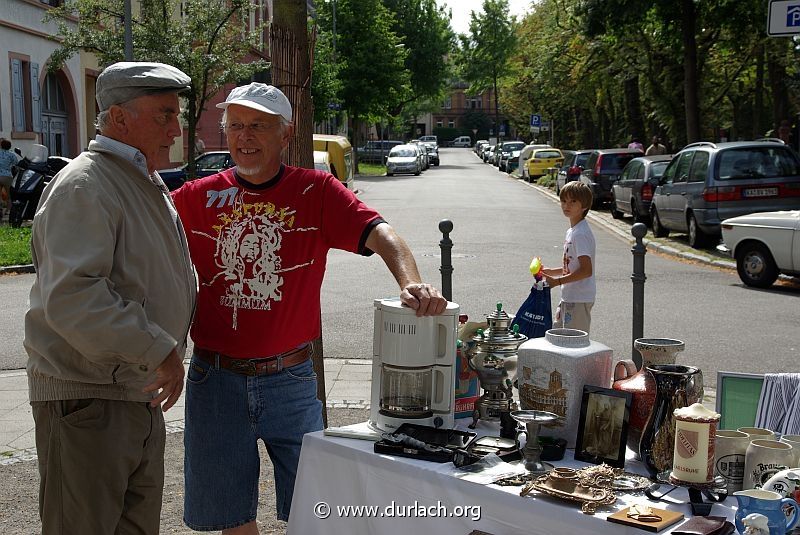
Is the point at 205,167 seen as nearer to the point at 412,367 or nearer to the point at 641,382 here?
the point at 412,367

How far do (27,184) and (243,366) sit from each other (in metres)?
17.5

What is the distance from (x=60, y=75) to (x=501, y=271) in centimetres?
2004

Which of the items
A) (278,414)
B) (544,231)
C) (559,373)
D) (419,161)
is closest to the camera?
(559,373)

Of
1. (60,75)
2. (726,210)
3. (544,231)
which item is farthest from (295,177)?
(60,75)

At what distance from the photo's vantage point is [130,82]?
3094 mm

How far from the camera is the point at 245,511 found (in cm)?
374

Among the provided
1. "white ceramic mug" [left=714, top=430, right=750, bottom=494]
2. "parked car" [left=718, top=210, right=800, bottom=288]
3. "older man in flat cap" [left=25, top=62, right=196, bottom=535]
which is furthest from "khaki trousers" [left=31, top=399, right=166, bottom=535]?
"parked car" [left=718, top=210, right=800, bottom=288]

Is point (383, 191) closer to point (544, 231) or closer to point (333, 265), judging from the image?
point (544, 231)

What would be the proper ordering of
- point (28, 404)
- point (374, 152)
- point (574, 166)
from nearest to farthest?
point (28, 404) → point (574, 166) → point (374, 152)

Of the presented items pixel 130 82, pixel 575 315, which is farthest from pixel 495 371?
pixel 575 315

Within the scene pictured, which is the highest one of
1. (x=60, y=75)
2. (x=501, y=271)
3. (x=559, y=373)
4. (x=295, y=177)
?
(x=60, y=75)

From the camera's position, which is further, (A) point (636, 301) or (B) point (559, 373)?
(A) point (636, 301)

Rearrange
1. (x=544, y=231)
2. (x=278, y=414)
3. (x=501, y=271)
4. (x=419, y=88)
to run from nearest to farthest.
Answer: (x=278, y=414) → (x=501, y=271) → (x=544, y=231) → (x=419, y=88)

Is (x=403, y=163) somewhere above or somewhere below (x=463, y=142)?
below
